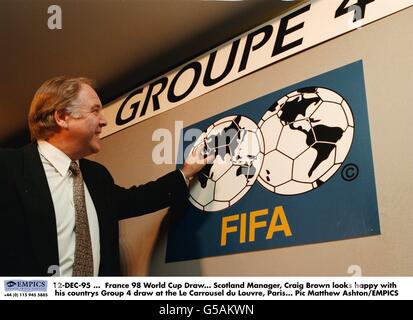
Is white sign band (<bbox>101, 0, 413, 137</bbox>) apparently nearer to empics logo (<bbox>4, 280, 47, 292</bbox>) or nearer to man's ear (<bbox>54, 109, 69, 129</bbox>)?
man's ear (<bbox>54, 109, 69, 129</bbox>)

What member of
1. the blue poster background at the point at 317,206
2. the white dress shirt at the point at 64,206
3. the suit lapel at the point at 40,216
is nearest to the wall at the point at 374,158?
the blue poster background at the point at 317,206

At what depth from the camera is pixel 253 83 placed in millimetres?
1678

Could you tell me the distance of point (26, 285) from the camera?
150 cm

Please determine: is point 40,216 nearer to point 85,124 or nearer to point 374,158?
point 85,124

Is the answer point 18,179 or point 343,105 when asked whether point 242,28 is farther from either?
point 18,179

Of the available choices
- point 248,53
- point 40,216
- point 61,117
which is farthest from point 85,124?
point 248,53

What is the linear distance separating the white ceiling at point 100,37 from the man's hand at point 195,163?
0.38 m

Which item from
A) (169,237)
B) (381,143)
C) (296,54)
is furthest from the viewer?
(169,237)

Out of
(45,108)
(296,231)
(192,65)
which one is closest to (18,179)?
(45,108)

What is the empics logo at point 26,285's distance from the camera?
1.50 m

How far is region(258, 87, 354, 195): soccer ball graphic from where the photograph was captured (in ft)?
4.83

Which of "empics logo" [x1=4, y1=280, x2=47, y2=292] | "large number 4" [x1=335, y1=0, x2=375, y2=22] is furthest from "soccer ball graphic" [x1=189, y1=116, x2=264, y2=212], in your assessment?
"empics logo" [x1=4, y1=280, x2=47, y2=292]
